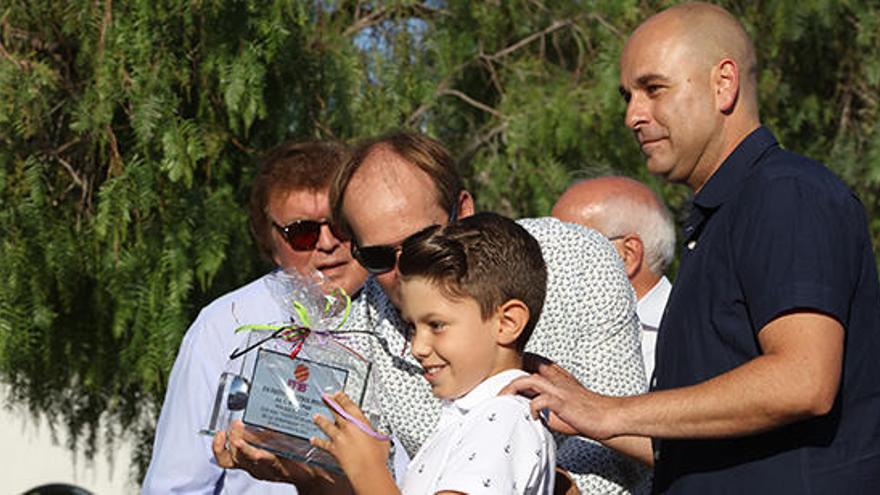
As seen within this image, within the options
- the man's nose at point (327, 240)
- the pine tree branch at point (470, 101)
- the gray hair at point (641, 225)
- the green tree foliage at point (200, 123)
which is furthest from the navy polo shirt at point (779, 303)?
the pine tree branch at point (470, 101)

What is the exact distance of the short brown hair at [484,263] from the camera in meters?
2.92

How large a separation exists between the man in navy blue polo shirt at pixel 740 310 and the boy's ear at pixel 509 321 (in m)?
0.11

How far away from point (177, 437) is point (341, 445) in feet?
4.16

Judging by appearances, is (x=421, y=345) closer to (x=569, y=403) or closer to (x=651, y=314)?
(x=569, y=403)

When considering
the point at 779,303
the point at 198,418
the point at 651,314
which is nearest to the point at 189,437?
the point at 198,418

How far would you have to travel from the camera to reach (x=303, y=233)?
429cm

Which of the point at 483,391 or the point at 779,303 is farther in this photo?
the point at 483,391

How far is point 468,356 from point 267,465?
0.47m

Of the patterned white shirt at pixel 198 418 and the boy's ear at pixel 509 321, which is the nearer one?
the boy's ear at pixel 509 321

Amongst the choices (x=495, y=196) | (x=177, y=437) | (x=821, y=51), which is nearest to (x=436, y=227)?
(x=177, y=437)

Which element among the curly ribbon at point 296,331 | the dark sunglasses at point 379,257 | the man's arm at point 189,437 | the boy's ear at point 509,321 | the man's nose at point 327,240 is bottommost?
the man's arm at point 189,437

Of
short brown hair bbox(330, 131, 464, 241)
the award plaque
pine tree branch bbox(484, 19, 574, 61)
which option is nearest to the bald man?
short brown hair bbox(330, 131, 464, 241)

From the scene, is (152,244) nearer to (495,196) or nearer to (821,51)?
(495,196)

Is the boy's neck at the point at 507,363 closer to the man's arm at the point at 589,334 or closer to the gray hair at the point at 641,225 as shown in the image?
the man's arm at the point at 589,334
